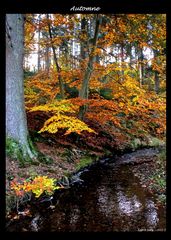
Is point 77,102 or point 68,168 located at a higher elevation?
A: point 77,102

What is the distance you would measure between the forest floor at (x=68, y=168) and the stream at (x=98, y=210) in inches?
15.2

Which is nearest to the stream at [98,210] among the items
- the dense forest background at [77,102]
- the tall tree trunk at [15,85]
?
the dense forest background at [77,102]

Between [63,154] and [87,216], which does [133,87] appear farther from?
[87,216]

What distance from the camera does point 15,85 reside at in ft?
26.6

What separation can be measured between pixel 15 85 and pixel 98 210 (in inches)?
171

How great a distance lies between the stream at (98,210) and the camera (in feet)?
17.7

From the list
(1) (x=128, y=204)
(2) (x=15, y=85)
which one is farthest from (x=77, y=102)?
(1) (x=128, y=204)

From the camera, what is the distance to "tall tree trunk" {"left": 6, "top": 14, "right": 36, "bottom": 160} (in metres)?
7.90

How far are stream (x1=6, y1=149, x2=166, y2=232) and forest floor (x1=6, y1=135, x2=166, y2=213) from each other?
0.39 metres

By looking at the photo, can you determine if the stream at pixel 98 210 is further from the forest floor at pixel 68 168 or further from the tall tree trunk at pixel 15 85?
the tall tree trunk at pixel 15 85

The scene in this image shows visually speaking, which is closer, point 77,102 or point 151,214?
point 151,214

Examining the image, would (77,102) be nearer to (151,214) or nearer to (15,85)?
(15,85)
